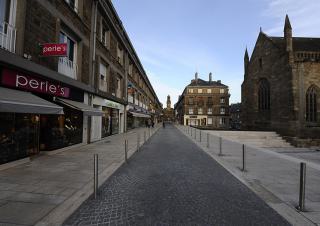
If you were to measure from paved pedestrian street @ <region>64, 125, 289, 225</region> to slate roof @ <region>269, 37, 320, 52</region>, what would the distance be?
1066 inches

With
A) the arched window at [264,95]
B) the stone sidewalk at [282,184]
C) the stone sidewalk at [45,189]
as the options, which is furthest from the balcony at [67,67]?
the arched window at [264,95]

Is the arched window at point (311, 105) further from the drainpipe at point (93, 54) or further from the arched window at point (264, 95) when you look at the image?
the drainpipe at point (93, 54)

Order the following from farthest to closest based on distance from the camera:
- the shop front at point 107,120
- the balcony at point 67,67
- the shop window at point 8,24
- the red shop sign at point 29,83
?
the shop front at point 107,120 → the balcony at point 67,67 → the shop window at point 8,24 → the red shop sign at point 29,83

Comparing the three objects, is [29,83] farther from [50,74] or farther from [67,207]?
[67,207]

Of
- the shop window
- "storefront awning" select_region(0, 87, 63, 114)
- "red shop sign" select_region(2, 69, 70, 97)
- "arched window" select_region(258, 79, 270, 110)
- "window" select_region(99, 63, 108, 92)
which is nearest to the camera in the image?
"storefront awning" select_region(0, 87, 63, 114)

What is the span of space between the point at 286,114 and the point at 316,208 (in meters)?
22.6

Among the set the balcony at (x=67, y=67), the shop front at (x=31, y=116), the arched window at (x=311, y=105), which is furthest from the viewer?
the arched window at (x=311, y=105)

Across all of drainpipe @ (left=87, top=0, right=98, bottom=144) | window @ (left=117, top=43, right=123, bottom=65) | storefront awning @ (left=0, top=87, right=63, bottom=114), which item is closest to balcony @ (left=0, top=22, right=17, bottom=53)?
storefront awning @ (left=0, top=87, right=63, bottom=114)

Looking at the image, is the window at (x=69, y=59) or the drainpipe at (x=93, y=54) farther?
the drainpipe at (x=93, y=54)

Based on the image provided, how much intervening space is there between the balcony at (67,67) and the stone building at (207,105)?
49808mm

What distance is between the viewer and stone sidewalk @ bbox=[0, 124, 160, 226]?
134 inches

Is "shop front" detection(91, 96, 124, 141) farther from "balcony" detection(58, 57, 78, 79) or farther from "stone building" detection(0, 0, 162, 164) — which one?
"balcony" detection(58, 57, 78, 79)

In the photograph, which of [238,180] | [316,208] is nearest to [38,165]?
[238,180]

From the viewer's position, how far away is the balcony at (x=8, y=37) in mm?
6641
